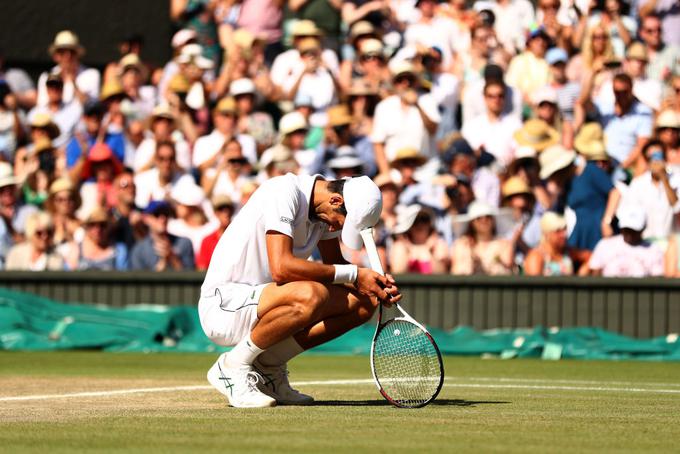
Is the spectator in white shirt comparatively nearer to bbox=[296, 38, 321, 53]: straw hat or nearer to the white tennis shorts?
bbox=[296, 38, 321, 53]: straw hat

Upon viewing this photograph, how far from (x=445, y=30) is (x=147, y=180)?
13.7 feet

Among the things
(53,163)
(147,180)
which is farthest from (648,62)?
(53,163)

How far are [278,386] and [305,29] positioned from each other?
10.6m

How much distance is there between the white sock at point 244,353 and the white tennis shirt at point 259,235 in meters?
0.36

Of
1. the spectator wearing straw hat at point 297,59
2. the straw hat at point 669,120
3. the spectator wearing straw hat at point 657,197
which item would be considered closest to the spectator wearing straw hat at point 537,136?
the straw hat at point 669,120

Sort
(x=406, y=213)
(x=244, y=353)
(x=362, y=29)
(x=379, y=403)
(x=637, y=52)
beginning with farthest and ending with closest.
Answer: (x=362, y=29)
(x=637, y=52)
(x=406, y=213)
(x=379, y=403)
(x=244, y=353)

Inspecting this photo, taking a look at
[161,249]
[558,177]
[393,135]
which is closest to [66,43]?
[161,249]

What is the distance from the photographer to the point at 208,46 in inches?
807

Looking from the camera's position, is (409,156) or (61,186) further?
(61,186)

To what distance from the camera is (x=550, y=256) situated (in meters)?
15.4

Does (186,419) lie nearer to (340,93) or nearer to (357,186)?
(357,186)

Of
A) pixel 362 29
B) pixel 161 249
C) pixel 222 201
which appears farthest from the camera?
pixel 362 29

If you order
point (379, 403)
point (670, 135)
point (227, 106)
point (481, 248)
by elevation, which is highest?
point (227, 106)

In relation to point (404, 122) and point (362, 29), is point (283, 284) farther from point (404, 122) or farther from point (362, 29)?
point (362, 29)
